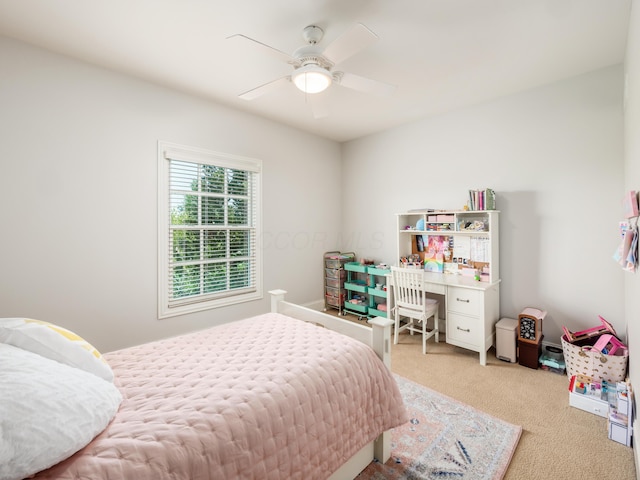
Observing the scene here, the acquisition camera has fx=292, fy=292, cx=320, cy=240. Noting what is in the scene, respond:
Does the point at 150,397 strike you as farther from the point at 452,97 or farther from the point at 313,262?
the point at 452,97

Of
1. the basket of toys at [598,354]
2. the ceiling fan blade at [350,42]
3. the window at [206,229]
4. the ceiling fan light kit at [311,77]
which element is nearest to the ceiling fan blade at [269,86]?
the ceiling fan light kit at [311,77]

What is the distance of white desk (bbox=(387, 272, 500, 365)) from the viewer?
9.25 ft

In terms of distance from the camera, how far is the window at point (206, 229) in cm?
295

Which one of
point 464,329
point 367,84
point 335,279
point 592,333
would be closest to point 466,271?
point 464,329

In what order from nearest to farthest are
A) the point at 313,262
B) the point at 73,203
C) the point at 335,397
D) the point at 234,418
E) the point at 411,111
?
1. the point at 234,418
2. the point at 335,397
3. the point at 73,203
4. the point at 411,111
5. the point at 313,262

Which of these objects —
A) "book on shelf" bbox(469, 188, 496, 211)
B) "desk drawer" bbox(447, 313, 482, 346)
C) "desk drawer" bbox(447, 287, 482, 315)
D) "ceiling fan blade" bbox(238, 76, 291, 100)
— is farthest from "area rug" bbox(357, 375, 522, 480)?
"ceiling fan blade" bbox(238, 76, 291, 100)

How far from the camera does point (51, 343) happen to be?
1.12 meters

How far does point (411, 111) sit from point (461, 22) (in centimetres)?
154

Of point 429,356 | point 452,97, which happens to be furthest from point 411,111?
point 429,356

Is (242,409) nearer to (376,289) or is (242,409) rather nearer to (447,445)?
(447,445)

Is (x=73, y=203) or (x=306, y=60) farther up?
(x=306, y=60)

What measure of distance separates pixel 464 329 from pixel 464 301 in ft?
0.94

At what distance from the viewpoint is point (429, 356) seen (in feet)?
9.95

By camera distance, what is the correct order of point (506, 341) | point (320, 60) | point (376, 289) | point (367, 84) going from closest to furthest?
point (320, 60) < point (367, 84) < point (506, 341) < point (376, 289)
